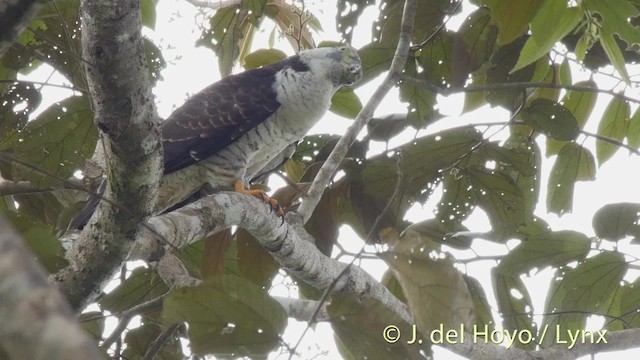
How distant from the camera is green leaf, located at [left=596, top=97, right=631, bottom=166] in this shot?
10.9 ft

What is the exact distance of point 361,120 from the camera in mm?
2943

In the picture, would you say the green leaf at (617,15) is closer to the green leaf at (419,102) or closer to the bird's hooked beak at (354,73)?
the green leaf at (419,102)

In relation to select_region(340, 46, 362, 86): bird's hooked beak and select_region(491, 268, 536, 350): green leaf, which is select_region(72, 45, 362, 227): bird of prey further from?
select_region(491, 268, 536, 350): green leaf

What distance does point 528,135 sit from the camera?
3572mm

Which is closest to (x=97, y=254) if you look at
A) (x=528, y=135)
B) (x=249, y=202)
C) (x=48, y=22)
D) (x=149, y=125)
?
(x=149, y=125)

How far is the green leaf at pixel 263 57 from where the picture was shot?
367 cm

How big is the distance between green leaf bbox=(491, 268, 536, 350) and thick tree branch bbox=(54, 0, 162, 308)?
1.63 m

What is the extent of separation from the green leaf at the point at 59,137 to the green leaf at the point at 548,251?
161 centimetres

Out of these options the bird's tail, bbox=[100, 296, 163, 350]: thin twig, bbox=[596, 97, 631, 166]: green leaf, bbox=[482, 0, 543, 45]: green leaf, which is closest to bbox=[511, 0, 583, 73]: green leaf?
bbox=[482, 0, 543, 45]: green leaf

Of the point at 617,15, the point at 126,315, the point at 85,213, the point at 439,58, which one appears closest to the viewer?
the point at 617,15

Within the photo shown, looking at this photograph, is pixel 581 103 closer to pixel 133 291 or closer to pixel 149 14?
pixel 149 14

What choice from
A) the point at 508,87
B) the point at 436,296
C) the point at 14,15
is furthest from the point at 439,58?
the point at 14,15

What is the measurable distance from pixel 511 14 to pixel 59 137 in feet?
5.66

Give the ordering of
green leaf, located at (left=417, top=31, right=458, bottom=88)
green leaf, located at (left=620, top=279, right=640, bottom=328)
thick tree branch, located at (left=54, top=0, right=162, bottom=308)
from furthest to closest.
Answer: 1. green leaf, located at (left=417, top=31, right=458, bottom=88)
2. green leaf, located at (left=620, top=279, right=640, bottom=328)
3. thick tree branch, located at (left=54, top=0, right=162, bottom=308)
